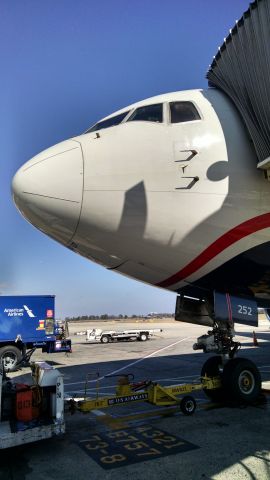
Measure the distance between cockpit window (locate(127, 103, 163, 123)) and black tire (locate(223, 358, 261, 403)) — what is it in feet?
18.2

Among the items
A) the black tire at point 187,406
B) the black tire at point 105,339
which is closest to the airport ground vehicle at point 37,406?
the black tire at point 187,406

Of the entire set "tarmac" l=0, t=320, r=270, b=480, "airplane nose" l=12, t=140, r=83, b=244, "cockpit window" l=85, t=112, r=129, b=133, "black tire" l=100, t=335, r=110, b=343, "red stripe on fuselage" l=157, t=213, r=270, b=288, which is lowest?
"black tire" l=100, t=335, r=110, b=343

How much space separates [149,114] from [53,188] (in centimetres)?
235

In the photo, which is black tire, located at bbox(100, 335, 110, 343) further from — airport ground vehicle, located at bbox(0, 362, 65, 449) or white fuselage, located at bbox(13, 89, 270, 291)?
white fuselage, located at bbox(13, 89, 270, 291)

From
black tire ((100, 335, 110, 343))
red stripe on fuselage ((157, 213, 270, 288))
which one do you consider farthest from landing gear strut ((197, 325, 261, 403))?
black tire ((100, 335, 110, 343))

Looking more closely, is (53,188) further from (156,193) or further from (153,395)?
(153,395)

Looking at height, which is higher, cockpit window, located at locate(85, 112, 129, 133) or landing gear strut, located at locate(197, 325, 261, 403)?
cockpit window, located at locate(85, 112, 129, 133)

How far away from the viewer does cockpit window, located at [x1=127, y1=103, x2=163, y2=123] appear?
278 inches

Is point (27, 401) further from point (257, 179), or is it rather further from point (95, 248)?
point (257, 179)

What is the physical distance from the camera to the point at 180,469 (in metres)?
5.46

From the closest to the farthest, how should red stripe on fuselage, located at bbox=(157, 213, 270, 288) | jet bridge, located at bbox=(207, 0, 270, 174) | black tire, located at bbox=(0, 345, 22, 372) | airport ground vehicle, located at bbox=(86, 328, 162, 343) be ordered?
jet bridge, located at bbox=(207, 0, 270, 174) < red stripe on fuselage, located at bbox=(157, 213, 270, 288) < black tire, located at bbox=(0, 345, 22, 372) < airport ground vehicle, located at bbox=(86, 328, 162, 343)

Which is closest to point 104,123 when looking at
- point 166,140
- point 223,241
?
point 166,140

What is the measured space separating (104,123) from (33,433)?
5411 mm

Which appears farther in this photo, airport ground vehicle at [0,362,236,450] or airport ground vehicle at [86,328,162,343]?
airport ground vehicle at [86,328,162,343]
